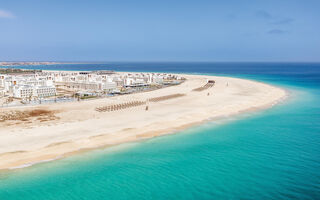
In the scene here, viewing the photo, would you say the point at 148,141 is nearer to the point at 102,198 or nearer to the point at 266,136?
the point at 102,198

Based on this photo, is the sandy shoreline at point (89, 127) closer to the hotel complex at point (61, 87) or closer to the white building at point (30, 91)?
the white building at point (30, 91)

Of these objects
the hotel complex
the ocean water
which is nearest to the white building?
the hotel complex

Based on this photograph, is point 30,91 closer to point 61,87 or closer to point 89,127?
point 61,87

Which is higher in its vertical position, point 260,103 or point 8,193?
point 260,103

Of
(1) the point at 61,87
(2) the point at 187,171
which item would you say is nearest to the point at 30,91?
(1) the point at 61,87

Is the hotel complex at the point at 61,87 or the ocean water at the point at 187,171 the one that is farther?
the hotel complex at the point at 61,87

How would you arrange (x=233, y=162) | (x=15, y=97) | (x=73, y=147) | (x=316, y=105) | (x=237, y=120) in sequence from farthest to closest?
1. (x=15, y=97)
2. (x=316, y=105)
3. (x=237, y=120)
4. (x=73, y=147)
5. (x=233, y=162)

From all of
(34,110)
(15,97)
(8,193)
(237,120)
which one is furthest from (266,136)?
(15,97)

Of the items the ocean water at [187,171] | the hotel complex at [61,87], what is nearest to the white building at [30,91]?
the hotel complex at [61,87]
